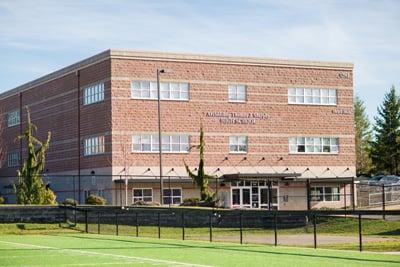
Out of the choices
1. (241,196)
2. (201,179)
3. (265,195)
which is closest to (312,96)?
(265,195)

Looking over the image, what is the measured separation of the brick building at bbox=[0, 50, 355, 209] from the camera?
212 feet

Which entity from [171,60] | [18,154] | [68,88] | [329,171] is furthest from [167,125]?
[18,154]

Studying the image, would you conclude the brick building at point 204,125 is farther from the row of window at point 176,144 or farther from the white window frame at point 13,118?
the white window frame at point 13,118

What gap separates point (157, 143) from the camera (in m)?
65.6

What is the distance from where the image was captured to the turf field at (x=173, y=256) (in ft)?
66.6

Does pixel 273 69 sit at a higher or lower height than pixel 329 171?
higher

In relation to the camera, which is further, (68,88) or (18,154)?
(18,154)

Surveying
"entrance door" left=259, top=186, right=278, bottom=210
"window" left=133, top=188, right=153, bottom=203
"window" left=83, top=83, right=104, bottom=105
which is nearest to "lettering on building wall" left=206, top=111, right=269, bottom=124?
"entrance door" left=259, top=186, right=278, bottom=210

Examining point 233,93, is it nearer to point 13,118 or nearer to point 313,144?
point 313,144

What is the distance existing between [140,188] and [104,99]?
742 centimetres

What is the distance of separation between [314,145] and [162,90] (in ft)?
49.8

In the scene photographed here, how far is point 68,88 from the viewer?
2795 inches

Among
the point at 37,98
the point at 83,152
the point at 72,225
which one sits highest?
the point at 37,98

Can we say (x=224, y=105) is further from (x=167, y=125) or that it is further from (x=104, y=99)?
(x=104, y=99)
